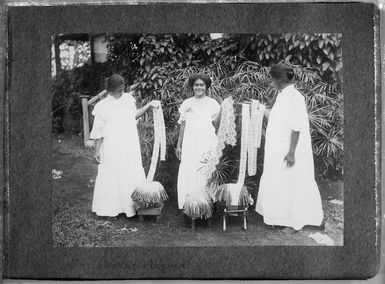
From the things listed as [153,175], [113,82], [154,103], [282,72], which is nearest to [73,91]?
[113,82]

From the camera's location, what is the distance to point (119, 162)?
4.70 feet

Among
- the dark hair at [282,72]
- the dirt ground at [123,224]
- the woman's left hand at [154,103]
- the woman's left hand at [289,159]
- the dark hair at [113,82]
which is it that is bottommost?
the dirt ground at [123,224]

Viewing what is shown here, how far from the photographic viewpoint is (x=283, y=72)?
1.42 meters

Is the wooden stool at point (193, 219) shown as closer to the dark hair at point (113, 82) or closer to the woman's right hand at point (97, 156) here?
the woman's right hand at point (97, 156)

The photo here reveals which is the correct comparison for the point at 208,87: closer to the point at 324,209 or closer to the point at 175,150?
the point at 175,150

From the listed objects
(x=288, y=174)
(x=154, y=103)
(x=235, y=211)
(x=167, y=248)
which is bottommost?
(x=167, y=248)

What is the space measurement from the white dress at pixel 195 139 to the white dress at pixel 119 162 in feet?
0.43

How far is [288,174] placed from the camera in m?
1.43

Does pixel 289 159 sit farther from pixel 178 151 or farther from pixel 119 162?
pixel 119 162

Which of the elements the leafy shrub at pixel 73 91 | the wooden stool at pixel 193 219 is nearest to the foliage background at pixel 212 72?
the leafy shrub at pixel 73 91

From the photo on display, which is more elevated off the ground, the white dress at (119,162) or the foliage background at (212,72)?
the foliage background at (212,72)

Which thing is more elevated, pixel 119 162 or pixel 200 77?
pixel 200 77

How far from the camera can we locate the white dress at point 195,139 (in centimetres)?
143

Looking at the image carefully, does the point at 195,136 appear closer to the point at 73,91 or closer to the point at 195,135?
the point at 195,135
